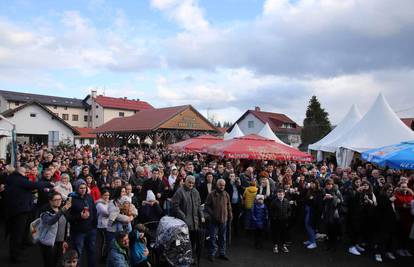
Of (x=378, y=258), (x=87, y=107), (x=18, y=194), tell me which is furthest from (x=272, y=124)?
(x=18, y=194)

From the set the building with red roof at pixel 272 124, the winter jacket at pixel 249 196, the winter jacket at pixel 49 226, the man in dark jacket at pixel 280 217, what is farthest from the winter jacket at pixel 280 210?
the building with red roof at pixel 272 124

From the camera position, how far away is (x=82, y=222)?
485 centimetres

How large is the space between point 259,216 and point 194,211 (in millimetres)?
2000

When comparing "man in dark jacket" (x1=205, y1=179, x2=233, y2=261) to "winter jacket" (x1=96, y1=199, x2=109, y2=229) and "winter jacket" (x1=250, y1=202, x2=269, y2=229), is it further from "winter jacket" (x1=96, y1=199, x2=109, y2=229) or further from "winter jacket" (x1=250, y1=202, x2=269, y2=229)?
"winter jacket" (x1=96, y1=199, x2=109, y2=229)

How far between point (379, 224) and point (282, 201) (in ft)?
7.00

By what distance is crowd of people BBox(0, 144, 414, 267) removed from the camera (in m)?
4.70

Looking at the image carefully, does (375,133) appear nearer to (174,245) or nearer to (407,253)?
(407,253)

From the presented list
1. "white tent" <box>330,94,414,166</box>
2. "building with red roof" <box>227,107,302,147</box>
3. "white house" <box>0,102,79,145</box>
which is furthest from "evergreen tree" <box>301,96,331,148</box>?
"white house" <box>0,102,79,145</box>

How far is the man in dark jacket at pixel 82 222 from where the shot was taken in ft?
15.8

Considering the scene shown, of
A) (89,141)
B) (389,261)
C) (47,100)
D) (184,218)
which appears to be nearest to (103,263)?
(184,218)

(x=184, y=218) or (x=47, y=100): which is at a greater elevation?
(x=47, y=100)

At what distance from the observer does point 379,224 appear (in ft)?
22.5

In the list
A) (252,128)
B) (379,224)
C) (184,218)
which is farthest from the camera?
(252,128)

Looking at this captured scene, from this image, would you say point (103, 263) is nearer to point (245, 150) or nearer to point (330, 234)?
point (330, 234)
